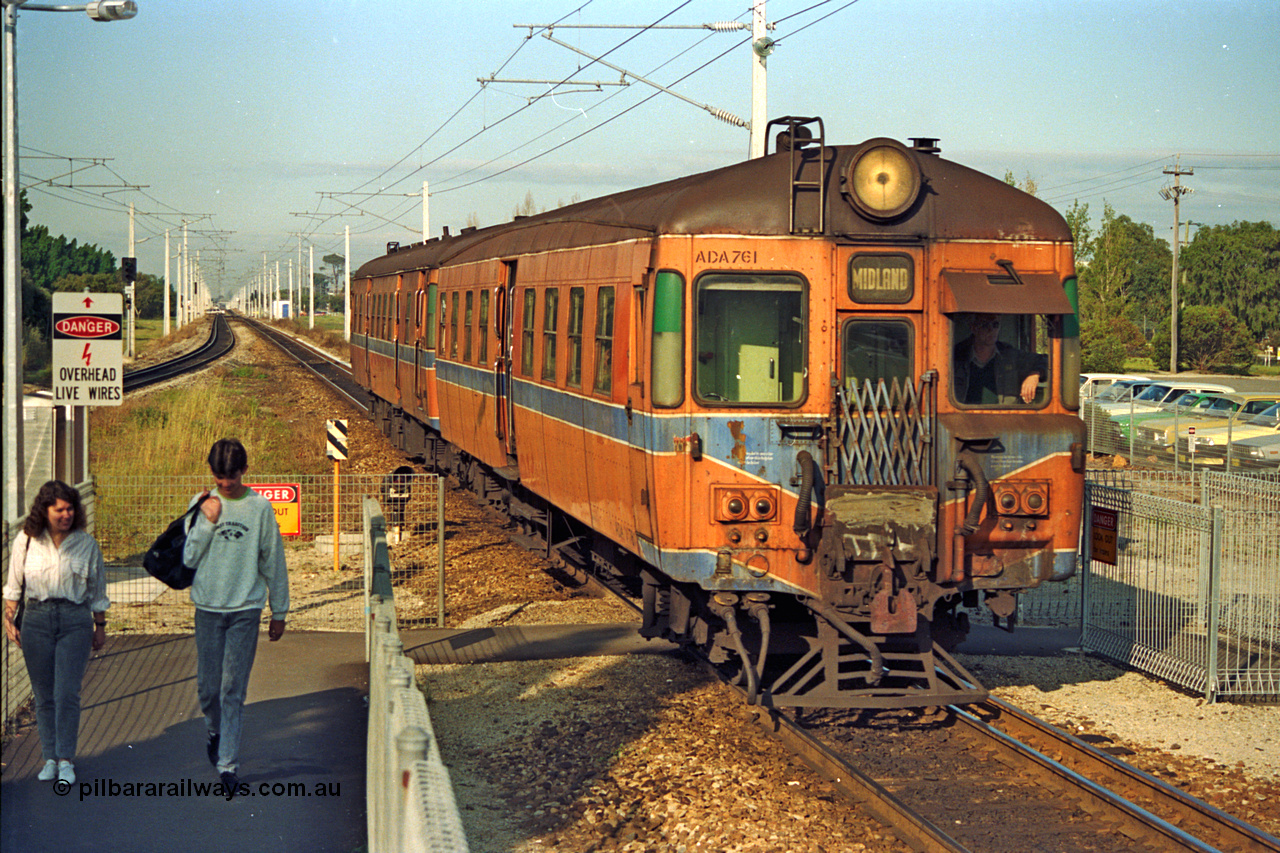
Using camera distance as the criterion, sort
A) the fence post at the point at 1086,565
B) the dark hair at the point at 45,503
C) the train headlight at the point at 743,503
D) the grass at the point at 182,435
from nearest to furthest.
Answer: the dark hair at the point at 45,503, the train headlight at the point at 743,503, the fence post at the point at 1086,565, the grass at the point at 182,435

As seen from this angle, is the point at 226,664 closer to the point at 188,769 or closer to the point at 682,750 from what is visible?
the point at 188,769

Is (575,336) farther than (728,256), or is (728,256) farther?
(575,336)

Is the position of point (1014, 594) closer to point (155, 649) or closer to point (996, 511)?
point (996, 511)

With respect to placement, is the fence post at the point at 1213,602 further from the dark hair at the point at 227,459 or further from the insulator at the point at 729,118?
the insulator at the point at 729,118

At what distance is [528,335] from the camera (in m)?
12.8

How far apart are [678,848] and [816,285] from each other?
3.53 meters

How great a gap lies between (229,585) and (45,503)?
0.97 meters

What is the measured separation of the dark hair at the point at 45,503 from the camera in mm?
6527

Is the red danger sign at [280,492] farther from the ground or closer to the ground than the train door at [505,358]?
closer to the ground

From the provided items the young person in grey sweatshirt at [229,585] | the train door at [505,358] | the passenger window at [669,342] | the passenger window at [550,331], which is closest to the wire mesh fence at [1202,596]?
the passenger window at [669,342]

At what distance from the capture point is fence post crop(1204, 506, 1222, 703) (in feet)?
31.0

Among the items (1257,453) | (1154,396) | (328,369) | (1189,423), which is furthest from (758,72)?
(328,369)

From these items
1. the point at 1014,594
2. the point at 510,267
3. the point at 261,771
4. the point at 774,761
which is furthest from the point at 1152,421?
the point at 261,771

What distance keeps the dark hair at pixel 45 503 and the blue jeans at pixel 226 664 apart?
2.76 ft
